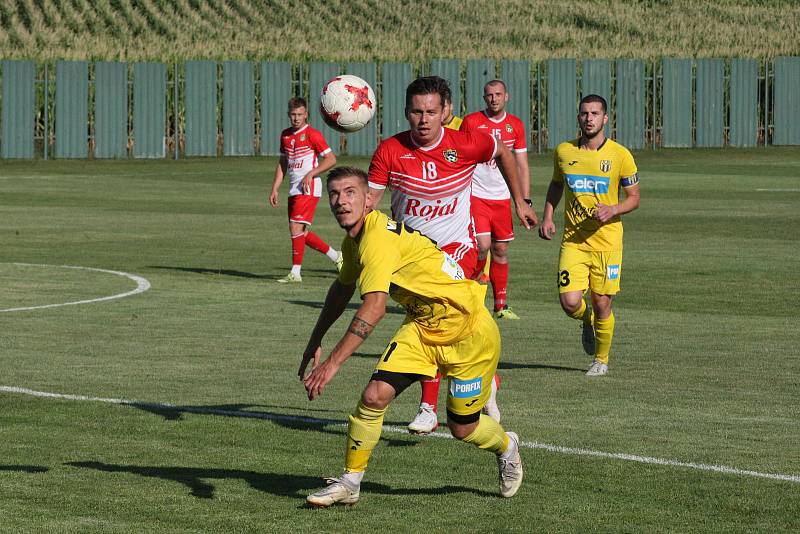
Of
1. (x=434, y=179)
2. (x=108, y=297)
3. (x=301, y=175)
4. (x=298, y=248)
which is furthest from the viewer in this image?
(x=301, y=175)

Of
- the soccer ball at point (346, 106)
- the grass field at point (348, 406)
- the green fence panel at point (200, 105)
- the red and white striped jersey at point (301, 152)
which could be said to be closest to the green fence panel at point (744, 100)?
the green fence panel at point (200, 105)

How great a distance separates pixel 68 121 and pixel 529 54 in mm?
24023

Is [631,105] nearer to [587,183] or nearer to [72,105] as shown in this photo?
[72,105]

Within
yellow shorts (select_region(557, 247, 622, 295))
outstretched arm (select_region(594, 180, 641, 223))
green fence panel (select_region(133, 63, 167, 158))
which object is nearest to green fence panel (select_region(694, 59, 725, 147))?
green fence panel (select_region(133, 63, 167, 158))

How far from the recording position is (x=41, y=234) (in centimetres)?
2711

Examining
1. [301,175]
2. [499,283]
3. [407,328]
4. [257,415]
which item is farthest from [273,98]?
[407,328]

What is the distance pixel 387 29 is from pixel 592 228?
7173 cm

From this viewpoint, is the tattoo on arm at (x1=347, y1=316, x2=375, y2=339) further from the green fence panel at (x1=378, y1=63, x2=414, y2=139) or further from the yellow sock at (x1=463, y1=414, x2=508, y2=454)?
the green fence panel at (x1=378, y1=63, x2=414, y2=139)

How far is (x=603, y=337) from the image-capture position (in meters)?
13.0

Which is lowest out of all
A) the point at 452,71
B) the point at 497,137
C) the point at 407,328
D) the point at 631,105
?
the point at 407,328

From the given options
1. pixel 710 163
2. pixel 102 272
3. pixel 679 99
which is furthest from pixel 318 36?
pixel 102 272

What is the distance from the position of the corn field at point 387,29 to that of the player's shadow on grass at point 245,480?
167ft

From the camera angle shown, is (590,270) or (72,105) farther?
(72,105)

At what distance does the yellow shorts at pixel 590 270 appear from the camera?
13.2 meters
